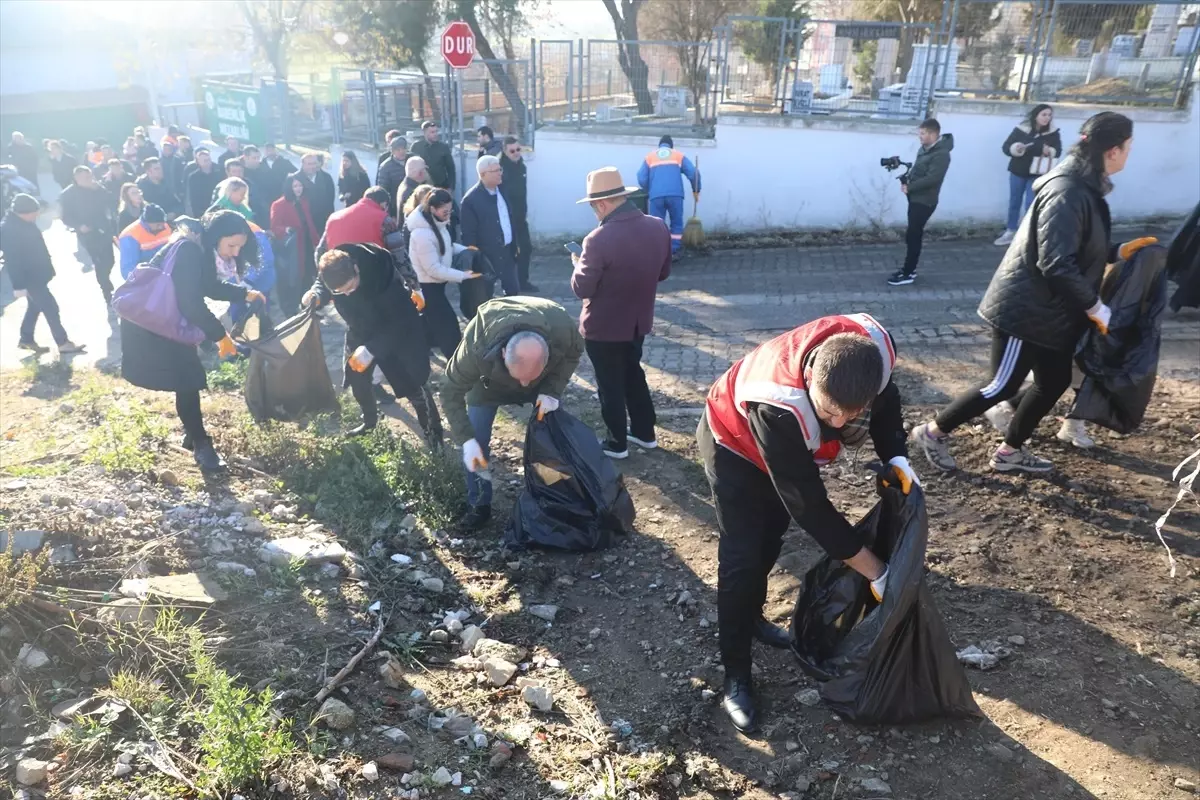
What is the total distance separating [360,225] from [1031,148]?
788 cm

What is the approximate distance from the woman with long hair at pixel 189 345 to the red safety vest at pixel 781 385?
144 inches

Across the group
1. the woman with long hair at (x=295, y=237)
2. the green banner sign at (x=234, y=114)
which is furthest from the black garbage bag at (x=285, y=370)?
the green banner sign at (x=234, y=114)

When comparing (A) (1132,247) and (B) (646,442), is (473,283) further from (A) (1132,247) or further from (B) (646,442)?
(A) (1132,247)

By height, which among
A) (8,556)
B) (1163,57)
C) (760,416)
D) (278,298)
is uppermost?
(1163,57)

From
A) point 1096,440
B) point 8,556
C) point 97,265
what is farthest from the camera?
point 97,265

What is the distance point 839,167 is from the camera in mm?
11164

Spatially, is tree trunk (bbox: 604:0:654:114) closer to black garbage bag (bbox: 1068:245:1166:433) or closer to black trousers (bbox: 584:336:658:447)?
black trousers (bbox: 584:336:658:447)

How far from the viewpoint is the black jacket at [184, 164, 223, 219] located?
10.9m

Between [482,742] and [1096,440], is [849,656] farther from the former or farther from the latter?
[1096,440]

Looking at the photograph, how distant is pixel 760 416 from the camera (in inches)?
101

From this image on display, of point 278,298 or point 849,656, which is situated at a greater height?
point 849,656

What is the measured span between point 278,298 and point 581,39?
19.0 feet

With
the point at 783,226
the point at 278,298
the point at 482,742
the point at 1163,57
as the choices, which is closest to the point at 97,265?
the point at 278,298

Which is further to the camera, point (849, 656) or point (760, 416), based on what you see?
point (849, 656)
